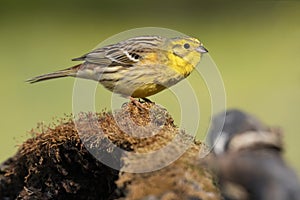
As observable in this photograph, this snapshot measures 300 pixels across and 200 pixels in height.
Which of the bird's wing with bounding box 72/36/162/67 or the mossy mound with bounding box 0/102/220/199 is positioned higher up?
the bird's wing with bounding box 72/36/162/67

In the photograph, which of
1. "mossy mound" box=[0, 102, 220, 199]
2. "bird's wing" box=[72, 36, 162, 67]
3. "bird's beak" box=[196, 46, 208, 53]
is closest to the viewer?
"mossy mound" box=[0, 102, 220, 199]

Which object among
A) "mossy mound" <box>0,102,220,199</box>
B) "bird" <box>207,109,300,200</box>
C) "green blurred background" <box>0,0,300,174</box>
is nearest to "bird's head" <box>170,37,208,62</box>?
"mossy mound" <box>0,102,220,199</box>

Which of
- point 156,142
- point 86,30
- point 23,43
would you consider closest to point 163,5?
point 86,30

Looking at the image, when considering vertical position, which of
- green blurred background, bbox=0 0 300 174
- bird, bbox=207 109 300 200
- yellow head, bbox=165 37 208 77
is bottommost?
green blurred background, bbox=0 0 300 174

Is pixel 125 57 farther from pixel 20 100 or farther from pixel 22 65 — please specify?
pixel 22 65

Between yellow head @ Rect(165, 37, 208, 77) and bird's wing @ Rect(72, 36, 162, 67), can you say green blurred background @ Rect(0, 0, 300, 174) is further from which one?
yellow head @ Rect(165, 37, 208, 77)

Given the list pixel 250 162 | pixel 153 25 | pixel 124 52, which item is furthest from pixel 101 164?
pixel 153 25

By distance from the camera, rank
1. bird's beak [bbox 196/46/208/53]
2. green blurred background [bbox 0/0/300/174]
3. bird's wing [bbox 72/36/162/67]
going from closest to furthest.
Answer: bird's beak [bbox 196/46/208/53] → bird's wing [bbox 72/36/162/67] → green blurred background [bbox 0/0/300/174]

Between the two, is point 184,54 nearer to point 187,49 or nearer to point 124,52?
point 187,49
